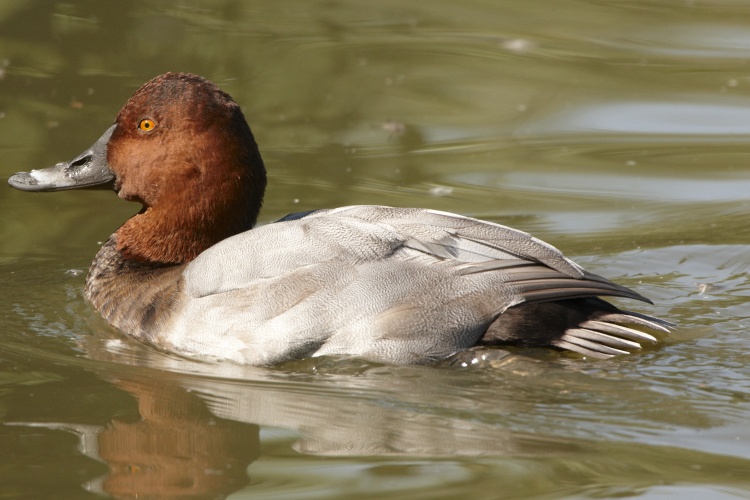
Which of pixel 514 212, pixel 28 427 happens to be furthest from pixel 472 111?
pixel 28 427

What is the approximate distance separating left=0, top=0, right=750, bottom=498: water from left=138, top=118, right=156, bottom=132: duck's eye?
0.92 metres

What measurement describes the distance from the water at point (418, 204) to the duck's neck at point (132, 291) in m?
0.11

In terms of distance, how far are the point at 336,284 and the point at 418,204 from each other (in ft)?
7.83

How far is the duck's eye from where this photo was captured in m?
5.37

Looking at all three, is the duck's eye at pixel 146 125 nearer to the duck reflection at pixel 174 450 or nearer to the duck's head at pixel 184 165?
the duck's head at pixel 184 165

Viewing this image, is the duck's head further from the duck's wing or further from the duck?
the duck's wing

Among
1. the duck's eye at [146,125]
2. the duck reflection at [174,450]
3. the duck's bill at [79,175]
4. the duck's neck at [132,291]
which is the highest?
the duck's eye at [146,125]

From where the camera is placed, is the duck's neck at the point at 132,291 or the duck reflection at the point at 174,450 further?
the duck's neck at the point at 132,291

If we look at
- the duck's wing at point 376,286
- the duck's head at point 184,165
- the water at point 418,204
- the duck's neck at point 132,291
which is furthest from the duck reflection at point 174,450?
the duck's head at point 184,165

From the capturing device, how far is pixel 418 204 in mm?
7043

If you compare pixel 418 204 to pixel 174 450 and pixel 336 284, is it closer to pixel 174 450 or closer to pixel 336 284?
pixel 336 284

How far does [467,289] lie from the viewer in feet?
15.4

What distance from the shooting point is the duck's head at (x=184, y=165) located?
5.30 meters

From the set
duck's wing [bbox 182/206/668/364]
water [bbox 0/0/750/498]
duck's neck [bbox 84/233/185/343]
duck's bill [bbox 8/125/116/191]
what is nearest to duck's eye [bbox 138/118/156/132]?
duck's bill [bbox 8/125/116/191]
